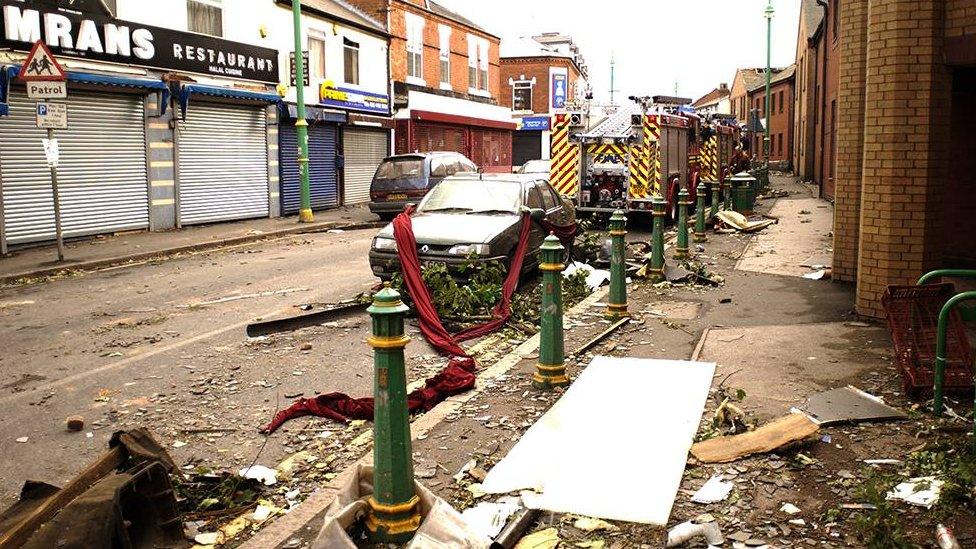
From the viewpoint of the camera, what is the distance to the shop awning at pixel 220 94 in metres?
19.1

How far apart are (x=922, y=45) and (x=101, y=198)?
51.5 ft

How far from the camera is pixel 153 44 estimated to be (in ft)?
60.8

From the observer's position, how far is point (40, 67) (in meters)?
13.1

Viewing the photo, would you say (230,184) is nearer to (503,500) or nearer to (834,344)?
(834,344)

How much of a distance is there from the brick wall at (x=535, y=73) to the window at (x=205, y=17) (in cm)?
3199

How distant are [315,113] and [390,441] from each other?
2229cm

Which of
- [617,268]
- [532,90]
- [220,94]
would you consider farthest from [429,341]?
[532,90]

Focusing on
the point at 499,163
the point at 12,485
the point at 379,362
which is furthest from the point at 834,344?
the point at 499,163

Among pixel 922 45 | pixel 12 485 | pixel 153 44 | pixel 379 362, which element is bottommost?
pixel 12 485

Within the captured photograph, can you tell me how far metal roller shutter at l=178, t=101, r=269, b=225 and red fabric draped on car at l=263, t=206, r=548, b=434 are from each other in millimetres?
10771

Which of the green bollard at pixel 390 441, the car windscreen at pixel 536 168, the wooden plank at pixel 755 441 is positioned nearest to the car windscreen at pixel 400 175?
the car windscreen at pixel 536 168

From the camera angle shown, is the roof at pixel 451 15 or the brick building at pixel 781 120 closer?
the roof at pixel 451 15

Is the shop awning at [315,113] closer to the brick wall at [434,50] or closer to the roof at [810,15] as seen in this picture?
the brick wall at [434,50]

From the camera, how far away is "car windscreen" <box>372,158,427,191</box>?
71.9 ft
